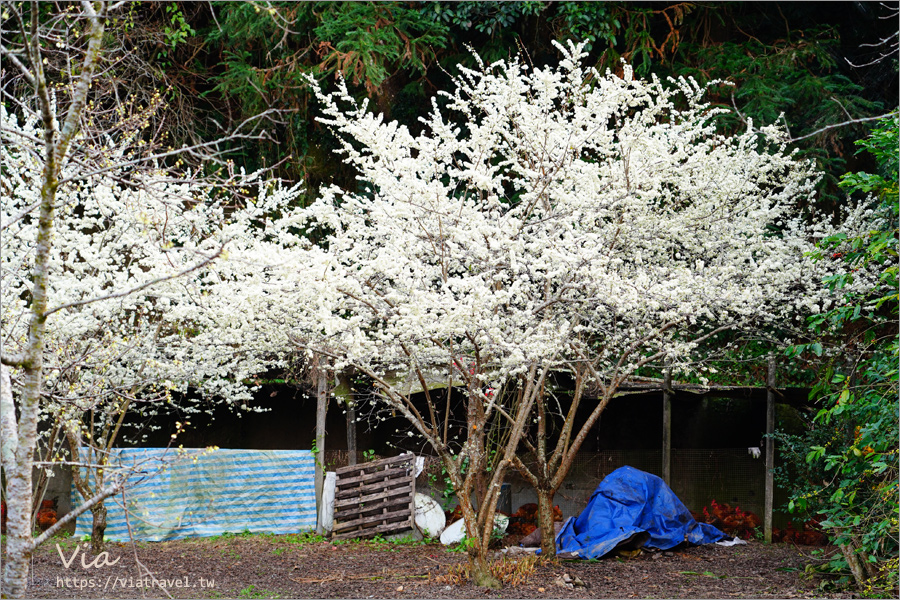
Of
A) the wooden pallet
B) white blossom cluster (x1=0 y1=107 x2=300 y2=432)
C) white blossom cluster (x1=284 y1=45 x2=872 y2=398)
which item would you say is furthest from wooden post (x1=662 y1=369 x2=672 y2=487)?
white blossom cluster (x1=0 y1=107 x2=300 y2=432)

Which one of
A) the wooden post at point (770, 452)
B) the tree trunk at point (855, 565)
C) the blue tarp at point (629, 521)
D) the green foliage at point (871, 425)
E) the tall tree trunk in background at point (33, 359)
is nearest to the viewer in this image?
the tall tree trunk in background at point (33, 359)

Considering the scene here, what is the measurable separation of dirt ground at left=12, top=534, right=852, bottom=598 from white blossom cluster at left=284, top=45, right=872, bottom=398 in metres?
1.65

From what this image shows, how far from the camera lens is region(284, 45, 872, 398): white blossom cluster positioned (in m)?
5.03

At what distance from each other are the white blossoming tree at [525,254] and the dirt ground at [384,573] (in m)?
0.59

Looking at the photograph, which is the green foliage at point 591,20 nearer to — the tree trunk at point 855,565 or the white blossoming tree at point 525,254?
the white blossoming tree at point 525,254

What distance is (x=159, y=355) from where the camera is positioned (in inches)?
265

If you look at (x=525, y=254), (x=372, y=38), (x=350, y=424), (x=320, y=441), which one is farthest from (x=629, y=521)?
(x=372, y=38)

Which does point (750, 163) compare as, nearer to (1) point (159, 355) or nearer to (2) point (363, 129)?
(2) point (363, 129)

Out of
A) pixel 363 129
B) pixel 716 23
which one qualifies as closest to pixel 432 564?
pixel 363 129

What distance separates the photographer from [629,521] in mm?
7074

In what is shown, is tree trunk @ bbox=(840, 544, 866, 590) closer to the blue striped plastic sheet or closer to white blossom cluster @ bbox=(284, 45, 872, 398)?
white blossom cluster @ bbox=(284, 45, 872, 398)

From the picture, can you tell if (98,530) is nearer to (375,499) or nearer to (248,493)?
(248,493)

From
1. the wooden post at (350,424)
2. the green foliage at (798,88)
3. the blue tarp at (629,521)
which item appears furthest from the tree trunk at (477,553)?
the green foliage at (798,88)

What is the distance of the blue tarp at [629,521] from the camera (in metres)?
7.02
